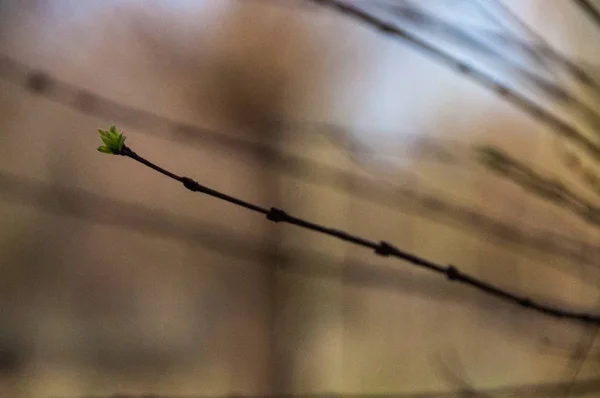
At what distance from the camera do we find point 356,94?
3.36 ft

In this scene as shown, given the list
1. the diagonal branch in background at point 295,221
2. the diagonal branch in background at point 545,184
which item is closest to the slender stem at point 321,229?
the diagonal branch in background at point 295,221

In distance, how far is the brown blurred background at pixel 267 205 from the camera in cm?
84

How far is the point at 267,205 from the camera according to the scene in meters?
1.05

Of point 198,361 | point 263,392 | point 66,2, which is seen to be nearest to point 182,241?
point 198,361

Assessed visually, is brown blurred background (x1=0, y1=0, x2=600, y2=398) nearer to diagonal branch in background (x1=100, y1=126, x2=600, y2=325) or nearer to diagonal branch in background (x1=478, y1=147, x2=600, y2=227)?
diagonal branch in background (x1=478, y1=147, x2=600, y2=227)

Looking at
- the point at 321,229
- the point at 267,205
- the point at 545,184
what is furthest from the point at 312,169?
the point at 321,229

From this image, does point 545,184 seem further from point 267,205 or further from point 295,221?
point 267,205

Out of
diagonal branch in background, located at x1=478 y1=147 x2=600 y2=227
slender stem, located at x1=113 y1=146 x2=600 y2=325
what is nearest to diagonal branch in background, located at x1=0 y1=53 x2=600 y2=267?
diagonal branch in background, located at x1=478 y1=147 x2=600 y2=227

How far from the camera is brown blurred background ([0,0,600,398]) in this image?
2.76 ft

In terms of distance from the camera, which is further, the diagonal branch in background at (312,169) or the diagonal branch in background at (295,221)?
the diagonal branch in background at (312,169)

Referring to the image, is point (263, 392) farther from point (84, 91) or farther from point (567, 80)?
point (567, 80)

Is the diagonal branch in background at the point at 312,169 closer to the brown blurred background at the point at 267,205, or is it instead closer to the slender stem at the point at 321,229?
the brown blurred background at the point at 267,205

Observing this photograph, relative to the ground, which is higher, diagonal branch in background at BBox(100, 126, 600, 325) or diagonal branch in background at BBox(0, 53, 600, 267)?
diagonal branch in background at BBox(0, 53, 600, 267)

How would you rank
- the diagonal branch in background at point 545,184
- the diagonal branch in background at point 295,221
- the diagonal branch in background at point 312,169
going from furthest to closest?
the diagonal branch in background at point 312,169, the diagonal branch in background at point 545,184, the diagonal branch in background at point 295,221
